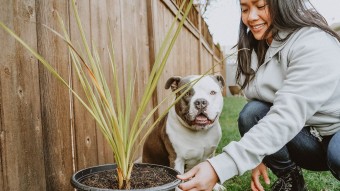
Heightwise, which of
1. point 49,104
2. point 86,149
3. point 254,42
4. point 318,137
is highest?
point 254,42

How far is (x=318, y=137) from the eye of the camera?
179 centimetres

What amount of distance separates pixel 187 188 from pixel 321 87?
0.72 meters

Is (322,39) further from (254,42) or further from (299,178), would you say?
(299,178)

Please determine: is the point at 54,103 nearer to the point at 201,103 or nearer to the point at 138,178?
the point at 138,178

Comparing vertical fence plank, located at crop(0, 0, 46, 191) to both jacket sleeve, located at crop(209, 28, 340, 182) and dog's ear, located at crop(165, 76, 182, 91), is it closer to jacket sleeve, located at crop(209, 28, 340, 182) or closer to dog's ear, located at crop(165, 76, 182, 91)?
jacket sleeve, located at crop(209, 28, 340, 182)

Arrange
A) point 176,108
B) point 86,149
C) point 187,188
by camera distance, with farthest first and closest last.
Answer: point 176,108 → point 86,149 → point 187,188

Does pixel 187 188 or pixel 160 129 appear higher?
pixel 187 188

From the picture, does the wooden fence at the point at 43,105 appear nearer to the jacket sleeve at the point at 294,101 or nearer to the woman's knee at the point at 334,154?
the jacket sleeve at the point at 294,101

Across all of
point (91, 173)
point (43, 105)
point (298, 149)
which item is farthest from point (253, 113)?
point (43, 105)

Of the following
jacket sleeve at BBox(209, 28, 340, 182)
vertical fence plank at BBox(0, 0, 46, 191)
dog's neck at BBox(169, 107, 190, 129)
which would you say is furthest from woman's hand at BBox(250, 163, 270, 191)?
vertical fence plank at BBox(0, 0, 46, 191)

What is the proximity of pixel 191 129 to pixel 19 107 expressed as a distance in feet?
4.18

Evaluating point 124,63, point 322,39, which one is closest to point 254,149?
point 322,39

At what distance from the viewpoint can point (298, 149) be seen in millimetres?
1872

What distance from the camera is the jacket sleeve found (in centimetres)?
126
